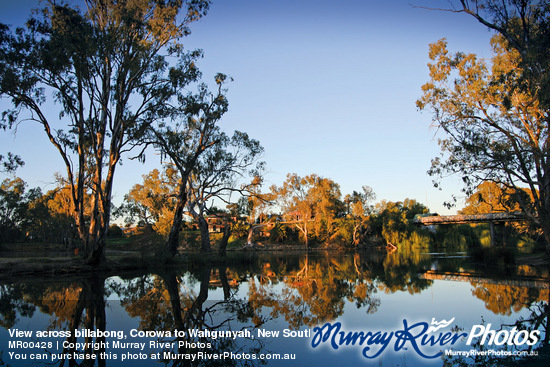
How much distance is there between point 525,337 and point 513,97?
20148 mm

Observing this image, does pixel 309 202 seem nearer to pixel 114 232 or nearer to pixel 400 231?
pixel 400 231

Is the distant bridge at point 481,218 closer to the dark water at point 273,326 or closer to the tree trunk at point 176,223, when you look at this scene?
the dark water at point 273,326

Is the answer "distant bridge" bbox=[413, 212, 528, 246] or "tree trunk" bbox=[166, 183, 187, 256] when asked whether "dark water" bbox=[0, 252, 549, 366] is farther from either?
"distant bridge" bbox=[413, 212, 528, 246]

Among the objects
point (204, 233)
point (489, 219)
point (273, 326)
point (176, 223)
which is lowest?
point (273, 326)

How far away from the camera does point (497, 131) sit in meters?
21.8

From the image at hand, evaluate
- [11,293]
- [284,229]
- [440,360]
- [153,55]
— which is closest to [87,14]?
[153,55]

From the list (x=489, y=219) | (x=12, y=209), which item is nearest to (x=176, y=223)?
(x=489, y=219)

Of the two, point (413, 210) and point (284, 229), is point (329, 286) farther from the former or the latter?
point (413, 210)

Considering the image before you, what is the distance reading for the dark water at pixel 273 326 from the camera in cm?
490

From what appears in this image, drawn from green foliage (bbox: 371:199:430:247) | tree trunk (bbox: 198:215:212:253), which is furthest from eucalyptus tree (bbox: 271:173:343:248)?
tree trunk (bbox: 198:215:212:253)

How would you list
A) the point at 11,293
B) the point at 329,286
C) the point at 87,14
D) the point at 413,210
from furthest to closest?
the point at 413,210, the point at 87,14, the point at 329,286, the point at 11,293

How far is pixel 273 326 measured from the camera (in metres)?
6.71

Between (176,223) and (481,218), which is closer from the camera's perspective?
(176,223)

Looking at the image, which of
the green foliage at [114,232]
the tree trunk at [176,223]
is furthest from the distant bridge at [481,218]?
the green foliage at [114,232]
